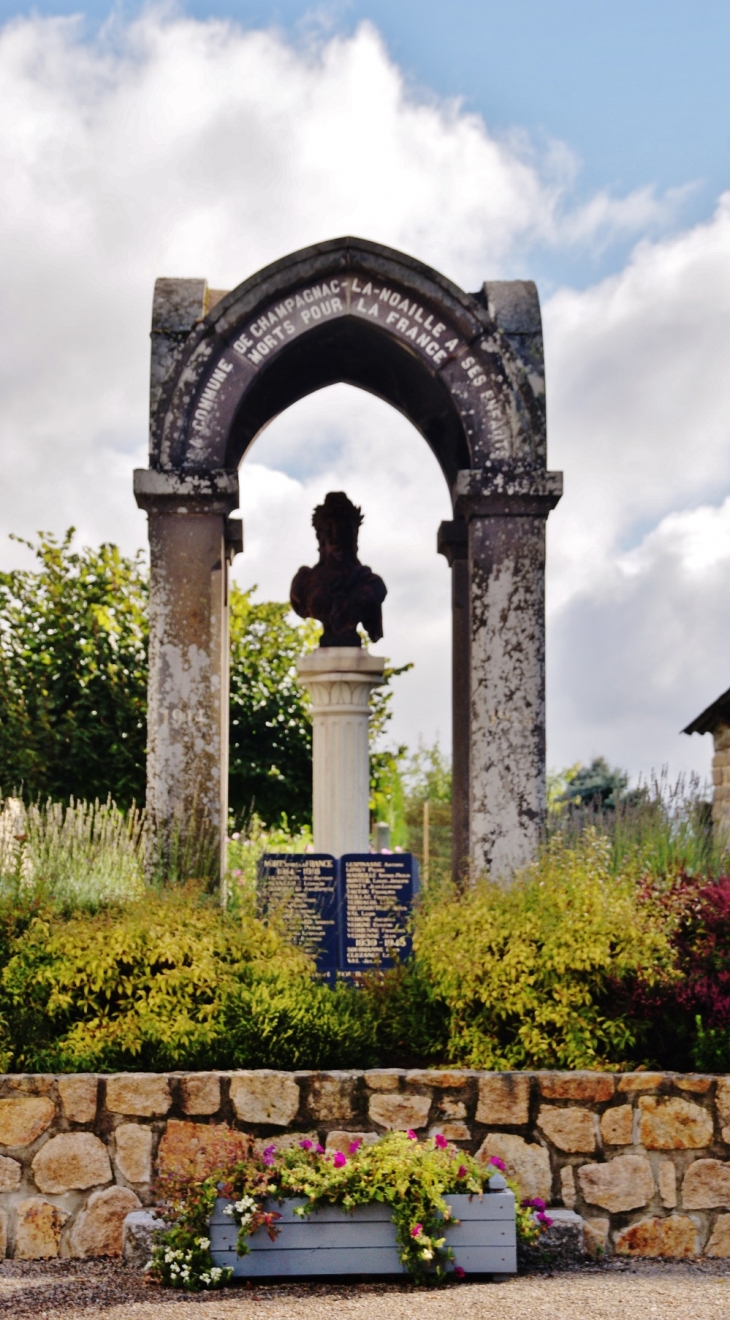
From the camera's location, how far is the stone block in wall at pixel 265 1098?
567 centimetres

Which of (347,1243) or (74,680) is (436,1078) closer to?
(347,1243)

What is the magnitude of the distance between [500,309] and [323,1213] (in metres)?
5.41

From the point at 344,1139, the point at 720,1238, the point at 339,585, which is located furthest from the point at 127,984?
the point at 339,585

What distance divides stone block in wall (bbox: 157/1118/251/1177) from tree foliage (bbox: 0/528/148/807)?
7876 mm

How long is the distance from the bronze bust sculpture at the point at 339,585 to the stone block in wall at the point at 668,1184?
4383 mm

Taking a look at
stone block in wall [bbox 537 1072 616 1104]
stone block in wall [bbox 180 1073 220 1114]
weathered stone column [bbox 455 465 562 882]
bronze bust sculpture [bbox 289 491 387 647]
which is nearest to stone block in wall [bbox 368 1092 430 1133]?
stone block in wall [bbox 537 1072 616 1104]

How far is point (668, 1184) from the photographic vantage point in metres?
5.77

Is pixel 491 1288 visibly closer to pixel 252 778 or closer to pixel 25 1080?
pixel 25 1080

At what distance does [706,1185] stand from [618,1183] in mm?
379

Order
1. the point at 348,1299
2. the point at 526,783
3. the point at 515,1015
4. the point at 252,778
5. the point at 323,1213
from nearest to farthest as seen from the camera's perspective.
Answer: the point at 348,1299, the point at 323,1213, the point at 515,1015, the point at 526,783, the point at 252,778

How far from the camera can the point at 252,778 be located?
14.5 metres

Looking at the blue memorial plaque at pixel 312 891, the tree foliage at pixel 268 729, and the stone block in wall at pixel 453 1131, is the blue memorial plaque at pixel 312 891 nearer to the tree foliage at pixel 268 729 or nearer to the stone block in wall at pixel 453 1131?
the stone block in wall at pixel 453 1131

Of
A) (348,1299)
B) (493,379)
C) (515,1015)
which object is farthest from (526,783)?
(348,1299)

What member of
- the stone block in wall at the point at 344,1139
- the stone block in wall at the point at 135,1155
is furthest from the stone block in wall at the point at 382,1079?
the stone block in wall at the point at 135,1155
